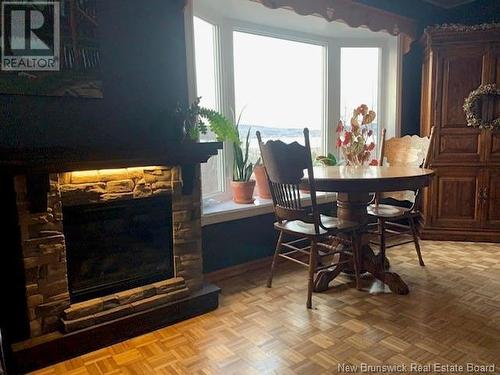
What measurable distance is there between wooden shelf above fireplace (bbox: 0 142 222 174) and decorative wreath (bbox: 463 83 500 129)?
8.26 ft

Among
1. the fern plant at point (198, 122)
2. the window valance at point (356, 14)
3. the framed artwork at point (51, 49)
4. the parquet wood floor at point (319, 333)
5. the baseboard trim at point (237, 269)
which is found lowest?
the parquet wood floor at point (319, 333)

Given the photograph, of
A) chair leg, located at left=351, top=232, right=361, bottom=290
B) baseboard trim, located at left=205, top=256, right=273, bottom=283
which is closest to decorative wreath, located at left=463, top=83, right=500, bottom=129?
chair leg, located at left=351, top=232, right=361, bottom=290

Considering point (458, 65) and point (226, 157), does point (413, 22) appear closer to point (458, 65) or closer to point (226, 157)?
point (458, 65)

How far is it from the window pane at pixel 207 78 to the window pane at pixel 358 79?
60.0 inches

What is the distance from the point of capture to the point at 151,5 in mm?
2166

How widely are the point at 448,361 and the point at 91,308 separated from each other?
5.66 feet

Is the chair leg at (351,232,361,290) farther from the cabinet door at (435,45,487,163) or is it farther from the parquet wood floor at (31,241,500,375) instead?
the cabinet door at (435,45,487,163)

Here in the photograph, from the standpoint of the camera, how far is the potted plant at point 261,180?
3243 mm

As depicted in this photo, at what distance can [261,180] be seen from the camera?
3.28 metres

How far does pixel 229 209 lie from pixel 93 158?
127 centimetres

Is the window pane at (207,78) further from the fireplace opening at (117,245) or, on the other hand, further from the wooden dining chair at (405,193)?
the wooden dining chair at (405,193)

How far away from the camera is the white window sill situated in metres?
2.83

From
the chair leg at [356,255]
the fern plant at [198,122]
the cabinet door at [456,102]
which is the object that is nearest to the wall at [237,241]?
the fern plant at [198,122]

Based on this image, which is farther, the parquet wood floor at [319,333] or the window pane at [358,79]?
the window pane at [358,79]
